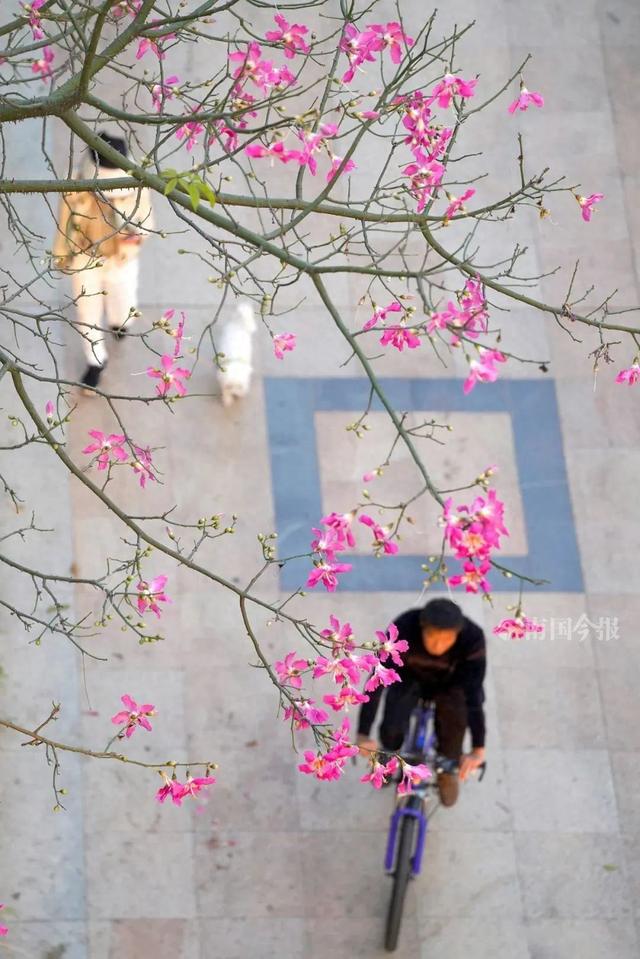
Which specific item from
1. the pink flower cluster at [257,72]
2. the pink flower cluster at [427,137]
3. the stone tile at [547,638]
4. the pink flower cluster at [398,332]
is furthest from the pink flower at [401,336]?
the stone tile at [547,638]

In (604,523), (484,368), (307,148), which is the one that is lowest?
(484,368)

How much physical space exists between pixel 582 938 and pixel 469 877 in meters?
0.69

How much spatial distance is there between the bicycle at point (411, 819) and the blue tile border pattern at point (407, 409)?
1.51 metres

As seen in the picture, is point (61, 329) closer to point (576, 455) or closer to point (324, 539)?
point (576, 455)

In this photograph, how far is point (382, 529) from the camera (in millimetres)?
5590

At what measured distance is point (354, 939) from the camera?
324 inches

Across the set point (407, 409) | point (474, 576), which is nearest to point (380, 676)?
point (474, 576)

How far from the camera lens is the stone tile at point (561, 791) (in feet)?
28.8

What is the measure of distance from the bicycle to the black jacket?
0.20 m

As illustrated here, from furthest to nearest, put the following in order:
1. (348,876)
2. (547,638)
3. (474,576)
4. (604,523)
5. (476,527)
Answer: (604,523) → (547,638) → (348,876) → (474,576) → (476,527)

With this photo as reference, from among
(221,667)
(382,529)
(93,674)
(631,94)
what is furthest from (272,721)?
(631,94)

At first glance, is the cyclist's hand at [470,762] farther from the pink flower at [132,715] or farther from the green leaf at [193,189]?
the green leaf at [193,189]

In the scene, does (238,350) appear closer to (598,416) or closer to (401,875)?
(598,416)

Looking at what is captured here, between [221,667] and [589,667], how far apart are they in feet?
7.37
